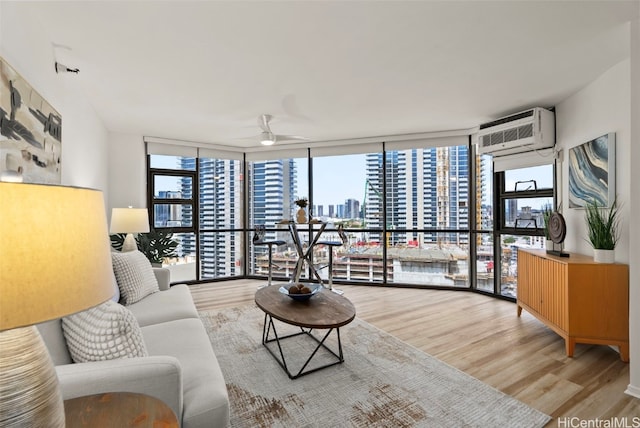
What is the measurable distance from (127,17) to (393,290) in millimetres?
4466

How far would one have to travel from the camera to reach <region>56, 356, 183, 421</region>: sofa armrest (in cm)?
118

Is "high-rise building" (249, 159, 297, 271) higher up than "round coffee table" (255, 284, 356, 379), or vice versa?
"high-rise building" (249, 159, 297, 271)

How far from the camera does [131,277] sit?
2654mm

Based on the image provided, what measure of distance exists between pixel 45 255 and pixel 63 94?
9.33ft

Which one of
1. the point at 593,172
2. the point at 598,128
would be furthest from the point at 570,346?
the point at 598,128

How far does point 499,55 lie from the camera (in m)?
2.45

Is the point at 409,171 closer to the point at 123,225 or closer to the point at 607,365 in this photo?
the point at 607,365

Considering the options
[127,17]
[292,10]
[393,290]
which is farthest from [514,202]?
[127,17]

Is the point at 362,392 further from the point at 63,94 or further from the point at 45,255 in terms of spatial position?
the point at 63,94

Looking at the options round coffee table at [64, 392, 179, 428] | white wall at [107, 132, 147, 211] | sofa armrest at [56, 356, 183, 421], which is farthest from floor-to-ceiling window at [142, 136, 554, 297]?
round coffee table at [64, 392, 179, 428]

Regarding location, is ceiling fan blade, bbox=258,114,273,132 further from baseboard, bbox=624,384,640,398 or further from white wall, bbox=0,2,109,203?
baseboard, bbox=624,384,640,398

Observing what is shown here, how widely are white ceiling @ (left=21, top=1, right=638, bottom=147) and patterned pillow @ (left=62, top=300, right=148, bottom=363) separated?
175 cm

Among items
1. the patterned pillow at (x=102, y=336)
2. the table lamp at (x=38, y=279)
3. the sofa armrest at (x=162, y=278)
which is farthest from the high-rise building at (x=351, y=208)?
the table lamp at (x=38, y=279)

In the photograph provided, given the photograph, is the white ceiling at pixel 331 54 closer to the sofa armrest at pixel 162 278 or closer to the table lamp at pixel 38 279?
the table lamp at pixel 38 279
